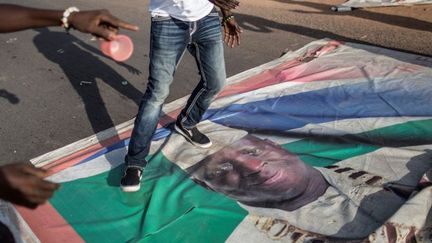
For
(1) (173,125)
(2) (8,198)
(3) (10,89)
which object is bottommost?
(3) (10,89)

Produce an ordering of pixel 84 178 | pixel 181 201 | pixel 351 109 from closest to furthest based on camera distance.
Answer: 1. pixel 181 201
2. pixel 84 178
3. pixel 351 109

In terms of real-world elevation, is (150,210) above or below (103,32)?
below

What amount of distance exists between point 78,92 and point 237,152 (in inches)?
89.7

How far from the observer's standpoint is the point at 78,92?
5.03 meters

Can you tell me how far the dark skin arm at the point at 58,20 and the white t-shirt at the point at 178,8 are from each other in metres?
1.03

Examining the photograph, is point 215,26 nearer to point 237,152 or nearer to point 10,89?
point 237,152

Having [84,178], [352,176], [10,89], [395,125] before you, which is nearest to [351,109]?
[395,125]

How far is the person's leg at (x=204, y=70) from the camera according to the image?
3.10 metres

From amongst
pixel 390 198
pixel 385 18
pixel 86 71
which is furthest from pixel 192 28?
pixel 385 18

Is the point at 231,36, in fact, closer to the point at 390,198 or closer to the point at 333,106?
the point at 333,106

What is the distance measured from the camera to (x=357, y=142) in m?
3.45

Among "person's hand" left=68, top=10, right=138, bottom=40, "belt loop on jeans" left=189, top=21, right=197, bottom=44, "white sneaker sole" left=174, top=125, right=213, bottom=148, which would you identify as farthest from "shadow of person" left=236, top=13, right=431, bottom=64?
"person's hand" left=68, top=10, right=138, bottom=40

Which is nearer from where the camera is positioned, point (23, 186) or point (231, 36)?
point (23, 186)

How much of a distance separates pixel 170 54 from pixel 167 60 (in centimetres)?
4
